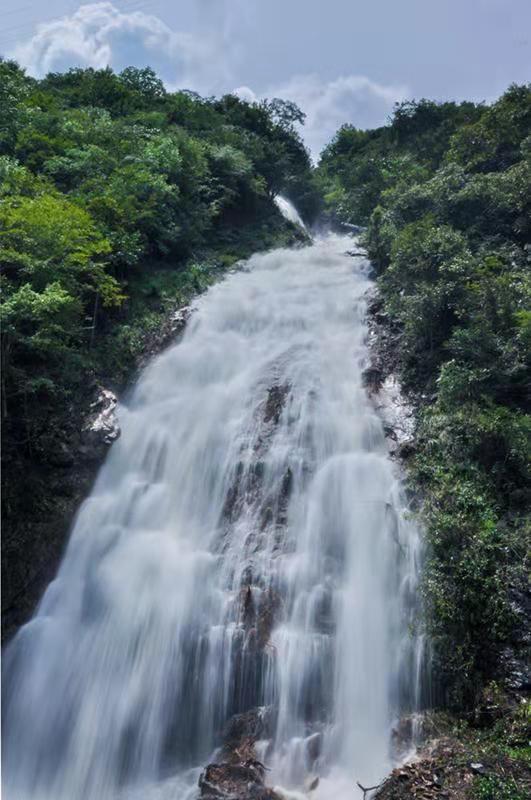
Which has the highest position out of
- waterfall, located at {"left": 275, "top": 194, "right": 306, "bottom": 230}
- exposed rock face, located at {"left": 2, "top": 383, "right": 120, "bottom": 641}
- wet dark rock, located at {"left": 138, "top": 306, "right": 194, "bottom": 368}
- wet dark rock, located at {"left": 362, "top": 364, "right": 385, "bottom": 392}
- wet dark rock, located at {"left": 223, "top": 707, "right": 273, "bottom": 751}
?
waterfall, located at {"left": 275, "top": 194, "right": 306, "bottom": 230}

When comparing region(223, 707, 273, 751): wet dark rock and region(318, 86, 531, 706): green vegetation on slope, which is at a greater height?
region(318, 86, 531, 706): green vegetation on slope

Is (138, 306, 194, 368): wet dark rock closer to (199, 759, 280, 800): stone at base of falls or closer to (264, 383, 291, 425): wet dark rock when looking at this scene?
(264, 383, 291, 425): wet dark rock

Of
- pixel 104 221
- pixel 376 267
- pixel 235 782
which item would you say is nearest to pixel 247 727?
pixel 235 782

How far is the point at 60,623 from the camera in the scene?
35.0 feet

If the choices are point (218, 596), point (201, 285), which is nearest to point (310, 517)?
point (218, 596)

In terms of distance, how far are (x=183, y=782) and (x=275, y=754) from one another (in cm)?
145

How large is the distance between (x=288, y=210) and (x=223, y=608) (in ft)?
87.1

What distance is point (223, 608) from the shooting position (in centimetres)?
1014

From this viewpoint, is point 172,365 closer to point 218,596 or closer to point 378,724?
point 218,596

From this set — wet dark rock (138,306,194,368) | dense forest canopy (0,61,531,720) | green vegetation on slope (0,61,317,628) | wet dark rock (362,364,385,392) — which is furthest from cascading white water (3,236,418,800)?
→ wet dark rock (138,306,194,368)

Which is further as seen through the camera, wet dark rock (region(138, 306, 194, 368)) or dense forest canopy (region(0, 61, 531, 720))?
wet dark rock (region(138, 306, 194, 368))

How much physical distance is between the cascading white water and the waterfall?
60.3ft

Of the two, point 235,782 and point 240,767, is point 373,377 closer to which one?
point 240,767

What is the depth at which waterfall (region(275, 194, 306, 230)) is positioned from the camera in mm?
30709
